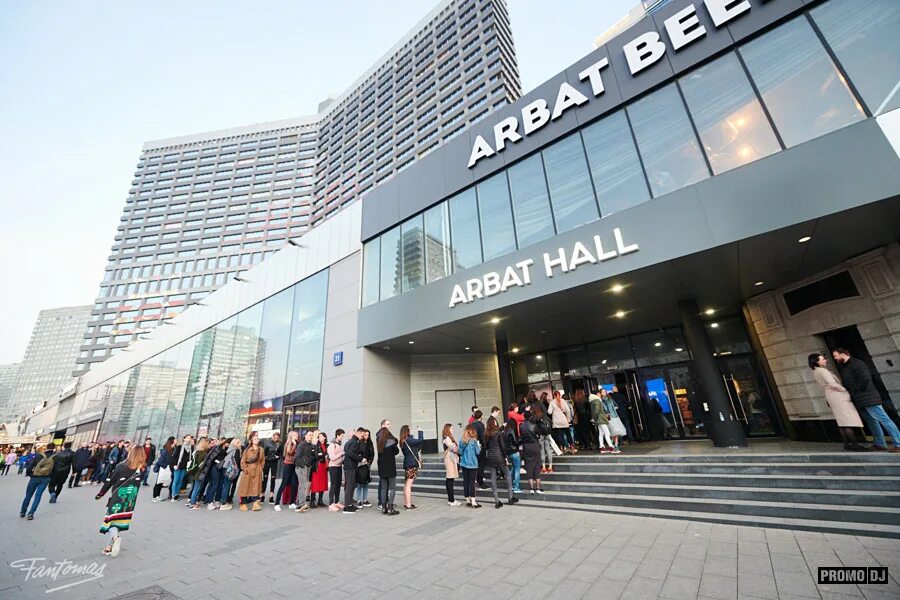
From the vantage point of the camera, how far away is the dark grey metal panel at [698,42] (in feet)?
25.9

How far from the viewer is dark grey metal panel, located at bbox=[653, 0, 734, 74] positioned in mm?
7883

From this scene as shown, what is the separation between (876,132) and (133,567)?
13.4m

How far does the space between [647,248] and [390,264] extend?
8.85 m

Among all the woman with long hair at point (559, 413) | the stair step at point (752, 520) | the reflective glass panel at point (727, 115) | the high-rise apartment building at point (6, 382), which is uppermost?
the high-rise apartment building at point (6, 382)

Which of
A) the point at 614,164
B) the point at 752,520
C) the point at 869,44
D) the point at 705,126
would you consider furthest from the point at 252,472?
the point at 869,44

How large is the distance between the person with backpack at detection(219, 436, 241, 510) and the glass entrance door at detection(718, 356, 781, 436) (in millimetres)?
14220

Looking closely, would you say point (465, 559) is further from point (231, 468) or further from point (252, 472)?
point (231, 468)

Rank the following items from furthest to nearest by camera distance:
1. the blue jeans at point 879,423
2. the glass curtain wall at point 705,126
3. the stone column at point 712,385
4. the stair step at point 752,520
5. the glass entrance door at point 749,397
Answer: the glass entrance door at point 749,397, the stone column at point 712,385, the glass curtain wall at point 705,126, the blue jeans at point 879,423, the stair step at point 752,520

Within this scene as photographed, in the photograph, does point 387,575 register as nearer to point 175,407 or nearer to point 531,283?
point 531,283

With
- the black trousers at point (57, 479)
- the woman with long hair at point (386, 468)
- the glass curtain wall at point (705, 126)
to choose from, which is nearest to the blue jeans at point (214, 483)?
the black trousers at point (57, 479)

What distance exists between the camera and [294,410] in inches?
580

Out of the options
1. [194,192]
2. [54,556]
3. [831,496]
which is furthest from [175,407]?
[194,192]

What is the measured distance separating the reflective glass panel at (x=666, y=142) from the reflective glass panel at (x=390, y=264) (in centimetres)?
842

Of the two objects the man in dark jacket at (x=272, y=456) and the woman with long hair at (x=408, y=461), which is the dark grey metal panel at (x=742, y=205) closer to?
the woman with long hair at (x=408, y=461)
